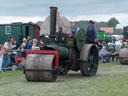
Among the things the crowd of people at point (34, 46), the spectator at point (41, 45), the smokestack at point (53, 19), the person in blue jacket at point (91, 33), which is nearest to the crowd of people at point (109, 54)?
the crowd of people at point (34, 46)

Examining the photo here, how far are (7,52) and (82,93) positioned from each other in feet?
22.5

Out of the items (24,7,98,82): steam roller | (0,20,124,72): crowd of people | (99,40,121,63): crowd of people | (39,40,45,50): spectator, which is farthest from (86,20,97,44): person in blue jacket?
(99,40,121,63): crowd of people

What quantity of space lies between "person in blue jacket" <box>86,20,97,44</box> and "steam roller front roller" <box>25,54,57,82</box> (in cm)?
278

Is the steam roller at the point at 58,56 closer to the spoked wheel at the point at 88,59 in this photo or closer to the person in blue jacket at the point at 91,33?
the spoked wheel at the point at 88,59

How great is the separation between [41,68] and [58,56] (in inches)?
35.8

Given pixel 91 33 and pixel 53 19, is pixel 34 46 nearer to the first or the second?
pixel 91 33

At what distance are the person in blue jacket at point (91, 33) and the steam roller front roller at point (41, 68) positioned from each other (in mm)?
2781

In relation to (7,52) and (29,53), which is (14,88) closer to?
(29,53)

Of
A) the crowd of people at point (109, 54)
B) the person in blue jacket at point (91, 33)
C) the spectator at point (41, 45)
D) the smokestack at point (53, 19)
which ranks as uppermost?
the smokestack at point (53, 19)

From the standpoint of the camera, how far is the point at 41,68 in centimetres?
798

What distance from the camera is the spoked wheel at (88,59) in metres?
9.58

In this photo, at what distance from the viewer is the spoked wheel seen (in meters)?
9.58

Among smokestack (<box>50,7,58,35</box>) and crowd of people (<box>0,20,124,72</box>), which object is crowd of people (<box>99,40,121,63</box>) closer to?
crowd of people (<box>0,20,124,72</box>)

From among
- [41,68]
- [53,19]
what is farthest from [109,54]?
[41,68]
